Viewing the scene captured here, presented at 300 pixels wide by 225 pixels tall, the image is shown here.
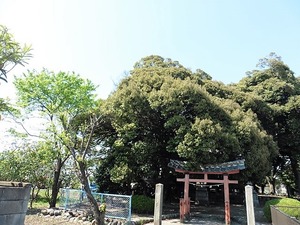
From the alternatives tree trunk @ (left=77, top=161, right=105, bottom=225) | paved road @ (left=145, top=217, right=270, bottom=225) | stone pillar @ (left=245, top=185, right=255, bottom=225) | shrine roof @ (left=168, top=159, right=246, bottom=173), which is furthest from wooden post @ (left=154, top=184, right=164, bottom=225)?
shrine roof @ (left=168, top=159, right=246, bottom=173)

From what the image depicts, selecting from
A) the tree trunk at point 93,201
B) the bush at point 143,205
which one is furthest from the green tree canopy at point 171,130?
the tree trunk at point 93,201

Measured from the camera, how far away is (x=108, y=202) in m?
11.7

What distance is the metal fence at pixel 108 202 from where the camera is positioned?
36.2 feet

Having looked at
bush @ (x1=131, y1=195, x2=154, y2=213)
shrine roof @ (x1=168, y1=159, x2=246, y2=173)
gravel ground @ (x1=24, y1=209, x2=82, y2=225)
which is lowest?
gravel ground @ (x1=24, y1=209, x2=82, y2=225)

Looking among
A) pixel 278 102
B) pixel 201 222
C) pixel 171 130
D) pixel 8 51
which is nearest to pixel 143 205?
pixel 201 222

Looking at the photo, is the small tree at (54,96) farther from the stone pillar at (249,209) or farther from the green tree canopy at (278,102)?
the green tree canopy at (278,102)

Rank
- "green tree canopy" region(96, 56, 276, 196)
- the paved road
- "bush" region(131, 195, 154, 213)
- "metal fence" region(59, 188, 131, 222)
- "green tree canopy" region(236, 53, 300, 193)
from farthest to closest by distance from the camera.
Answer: "green tree canopy" region(236, 53, 300, 193)
"bush" region(131, 195, 154, 213)
"green tree canopy" region(96, 56, 276, 196)
the paved road
"metal fence" region(59, 188, 131, 222)

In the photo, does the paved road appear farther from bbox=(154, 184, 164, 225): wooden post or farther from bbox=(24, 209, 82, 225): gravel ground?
bbox=(24, 209, 82, 225): gravel ground

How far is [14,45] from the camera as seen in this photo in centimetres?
576

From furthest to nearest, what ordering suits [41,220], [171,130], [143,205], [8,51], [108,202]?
[171,130] → [143,205] → [108,202] → [41,220] → [8,51]

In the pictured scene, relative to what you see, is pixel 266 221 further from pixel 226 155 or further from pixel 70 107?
pixel 70 107

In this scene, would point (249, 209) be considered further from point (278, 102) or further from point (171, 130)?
point (278, 102)

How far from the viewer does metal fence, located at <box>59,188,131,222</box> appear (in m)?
11.0

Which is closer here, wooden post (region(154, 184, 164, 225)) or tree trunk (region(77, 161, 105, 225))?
wooden post (region(154, 184, 164, 225))
